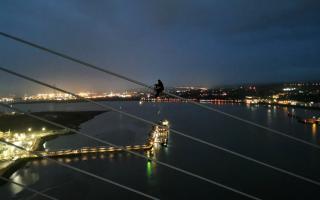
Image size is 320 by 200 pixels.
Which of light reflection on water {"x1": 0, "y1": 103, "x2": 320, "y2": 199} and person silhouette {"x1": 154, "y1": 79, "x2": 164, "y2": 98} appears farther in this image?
light reflection on water {"x1": 0, "y1": 103, "x2": 320, "y2": 199}

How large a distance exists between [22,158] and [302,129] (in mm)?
7886

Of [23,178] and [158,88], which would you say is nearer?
[158,88]

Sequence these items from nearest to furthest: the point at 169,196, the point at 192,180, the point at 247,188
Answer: the point at 169,196
the point at 247,188
the point at 192,180

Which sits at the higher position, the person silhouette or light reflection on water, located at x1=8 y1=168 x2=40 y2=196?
the person silhouette

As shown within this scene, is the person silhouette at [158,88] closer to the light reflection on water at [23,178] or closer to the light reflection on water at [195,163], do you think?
the light reflection on water at [195,163]

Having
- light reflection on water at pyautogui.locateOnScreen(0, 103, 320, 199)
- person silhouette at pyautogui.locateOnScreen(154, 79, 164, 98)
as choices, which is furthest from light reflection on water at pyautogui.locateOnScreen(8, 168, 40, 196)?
person silhouette at pyautogui.locateOnScreen(154, 79, 164, 98)

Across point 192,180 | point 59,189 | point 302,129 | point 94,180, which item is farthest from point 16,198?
point 302,129

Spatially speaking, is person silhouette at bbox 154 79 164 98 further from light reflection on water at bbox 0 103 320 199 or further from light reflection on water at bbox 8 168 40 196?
light reflection on water at bbox 8 168 40 196

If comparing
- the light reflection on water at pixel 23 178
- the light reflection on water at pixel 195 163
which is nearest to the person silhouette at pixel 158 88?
the light reflection on water at pixel 195 163

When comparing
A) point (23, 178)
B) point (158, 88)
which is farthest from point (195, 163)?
point (158, 88)

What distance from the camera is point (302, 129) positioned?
9.70 m

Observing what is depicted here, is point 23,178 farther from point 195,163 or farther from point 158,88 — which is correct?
point 158,88

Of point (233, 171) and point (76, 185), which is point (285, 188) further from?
point (76, 185)

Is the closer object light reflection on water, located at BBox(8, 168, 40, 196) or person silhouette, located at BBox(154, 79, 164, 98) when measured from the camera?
person silhouette, located at BBox(154, 79, 164, 98)
